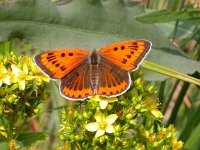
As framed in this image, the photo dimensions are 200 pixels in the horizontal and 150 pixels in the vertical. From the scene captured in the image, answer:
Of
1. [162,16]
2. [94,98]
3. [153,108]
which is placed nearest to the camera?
[94,98]

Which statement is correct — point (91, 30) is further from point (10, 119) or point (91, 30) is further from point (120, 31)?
point (10, 119)

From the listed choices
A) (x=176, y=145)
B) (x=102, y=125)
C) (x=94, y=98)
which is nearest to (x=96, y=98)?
(x=94, y=98)

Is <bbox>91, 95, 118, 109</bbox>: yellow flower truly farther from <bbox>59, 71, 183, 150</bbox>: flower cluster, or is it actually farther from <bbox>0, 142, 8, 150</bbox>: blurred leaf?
<bbox>0, 142, 8, 150</bbox>: blurred leaf

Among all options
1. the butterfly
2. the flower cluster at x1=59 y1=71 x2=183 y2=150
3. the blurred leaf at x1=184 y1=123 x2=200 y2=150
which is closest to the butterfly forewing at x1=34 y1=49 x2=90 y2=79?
the butterfly

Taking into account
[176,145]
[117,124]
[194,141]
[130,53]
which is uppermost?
[130,53]

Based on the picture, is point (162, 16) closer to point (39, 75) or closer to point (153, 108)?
point (153, 108)

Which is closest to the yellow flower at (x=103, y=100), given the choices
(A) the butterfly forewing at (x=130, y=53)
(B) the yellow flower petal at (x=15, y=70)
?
(A) the butterfly forewing at (x=130, y=53)

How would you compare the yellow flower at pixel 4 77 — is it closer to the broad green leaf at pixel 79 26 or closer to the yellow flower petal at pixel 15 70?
the yellow flower petal at pixel 15 70
